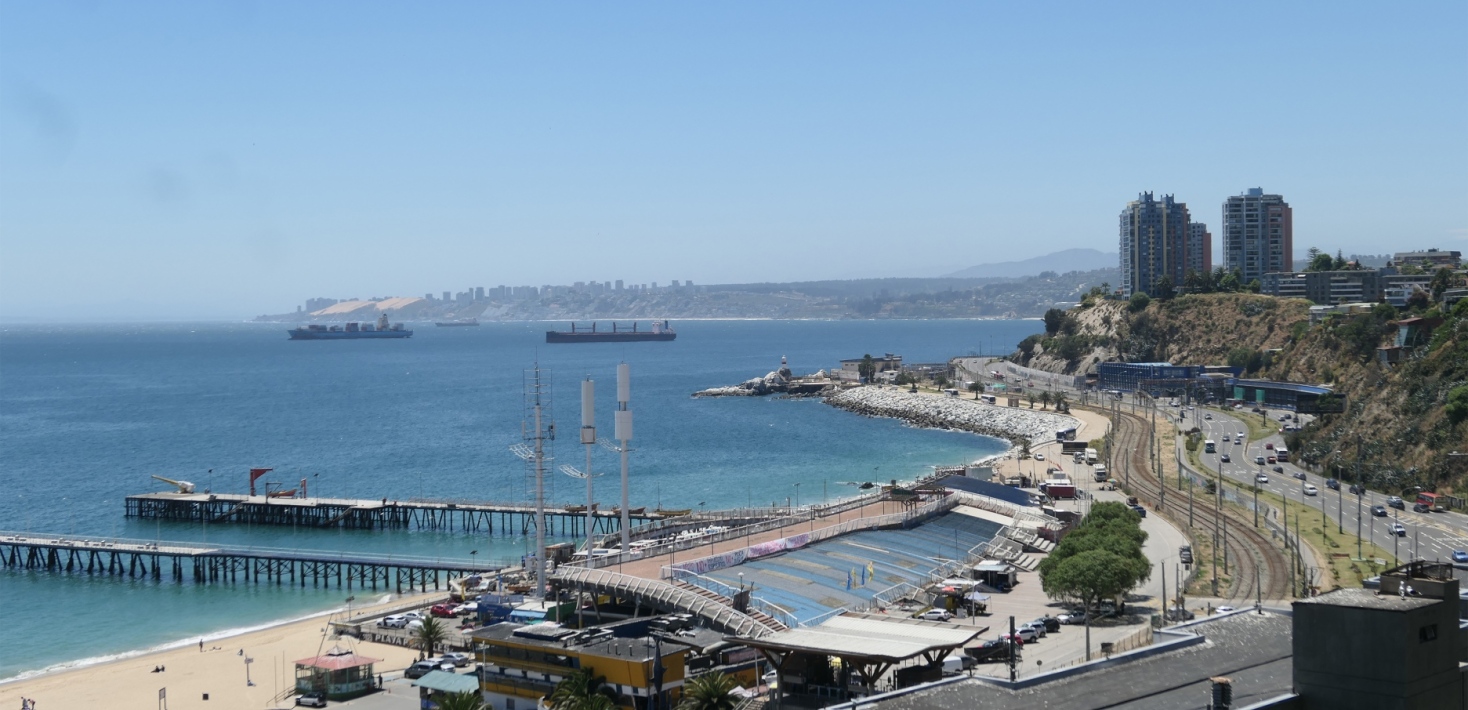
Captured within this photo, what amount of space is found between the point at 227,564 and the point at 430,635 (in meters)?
22.6

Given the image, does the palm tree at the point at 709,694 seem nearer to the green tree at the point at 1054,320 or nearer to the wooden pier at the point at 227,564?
the wooden pier at the point at 227,564

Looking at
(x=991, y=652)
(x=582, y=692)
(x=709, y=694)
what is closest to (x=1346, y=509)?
(x=991, y=652)

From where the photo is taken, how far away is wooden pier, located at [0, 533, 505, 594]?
5094 centimetres

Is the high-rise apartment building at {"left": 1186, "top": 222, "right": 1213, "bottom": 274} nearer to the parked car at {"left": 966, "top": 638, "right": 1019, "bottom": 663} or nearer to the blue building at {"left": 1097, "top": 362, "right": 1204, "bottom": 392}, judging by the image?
the blue building at {"left": 1097, "top": 362, "right": 1204, "bottom": 392}

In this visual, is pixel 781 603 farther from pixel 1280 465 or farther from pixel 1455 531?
pixel 1280 465

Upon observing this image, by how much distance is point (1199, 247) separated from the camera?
166m

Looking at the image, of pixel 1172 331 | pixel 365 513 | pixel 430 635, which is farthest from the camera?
pixel 1172 331

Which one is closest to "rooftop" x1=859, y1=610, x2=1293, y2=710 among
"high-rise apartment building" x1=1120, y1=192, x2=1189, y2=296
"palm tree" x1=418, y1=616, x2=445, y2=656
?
"palm tree" x1=418, y1=616, x2=445, y2=656

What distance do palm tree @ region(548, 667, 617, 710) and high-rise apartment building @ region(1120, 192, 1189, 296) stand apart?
13710cm

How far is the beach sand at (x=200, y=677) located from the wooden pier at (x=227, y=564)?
9.52 meters

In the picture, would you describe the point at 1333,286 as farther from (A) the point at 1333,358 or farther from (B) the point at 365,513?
(B) the point at 365,513

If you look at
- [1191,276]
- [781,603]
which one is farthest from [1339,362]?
[781,603]

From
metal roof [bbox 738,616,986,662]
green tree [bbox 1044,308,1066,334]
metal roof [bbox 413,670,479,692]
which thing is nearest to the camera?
metal roof [bbox 738,616,986,662]

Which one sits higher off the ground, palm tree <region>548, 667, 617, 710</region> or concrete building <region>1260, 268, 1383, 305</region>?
concrete building <region>1260, 268, 1383, 305</region>
